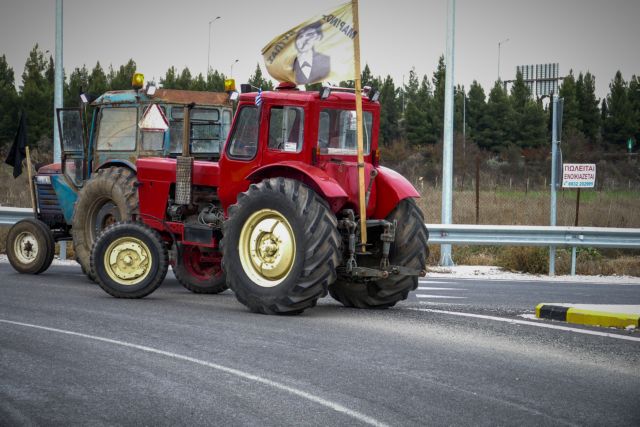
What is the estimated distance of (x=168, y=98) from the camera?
1647 cm

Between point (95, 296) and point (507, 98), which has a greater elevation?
point (507, 98)

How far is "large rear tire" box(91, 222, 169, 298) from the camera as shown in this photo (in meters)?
12.9

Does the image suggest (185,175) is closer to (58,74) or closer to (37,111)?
(58,74)

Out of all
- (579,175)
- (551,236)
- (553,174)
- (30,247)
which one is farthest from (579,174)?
(30,247)

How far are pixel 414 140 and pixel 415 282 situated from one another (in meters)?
67.5

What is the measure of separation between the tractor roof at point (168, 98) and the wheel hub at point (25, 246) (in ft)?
8.17

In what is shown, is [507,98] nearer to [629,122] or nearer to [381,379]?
[629,122]

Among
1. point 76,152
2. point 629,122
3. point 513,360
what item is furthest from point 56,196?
point 629,122

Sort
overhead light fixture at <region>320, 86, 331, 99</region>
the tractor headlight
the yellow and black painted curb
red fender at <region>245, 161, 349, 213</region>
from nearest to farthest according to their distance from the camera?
the yellow and black painted curb → red fender at <region>245, 161, 349, 213</region> → overhead light fixture at <region>320, 86, 331, 99</region> → the tractor headlight

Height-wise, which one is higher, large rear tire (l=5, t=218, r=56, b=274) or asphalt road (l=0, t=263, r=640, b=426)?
large rear tire (l=5, t=218, r=56, b=274)

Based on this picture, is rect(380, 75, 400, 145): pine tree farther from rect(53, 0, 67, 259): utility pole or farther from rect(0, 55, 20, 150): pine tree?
rect(53, 0, 67, 259): utility pole

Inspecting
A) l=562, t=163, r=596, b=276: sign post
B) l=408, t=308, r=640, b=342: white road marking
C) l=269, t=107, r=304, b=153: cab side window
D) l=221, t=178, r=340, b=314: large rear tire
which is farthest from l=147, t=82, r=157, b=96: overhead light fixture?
l=562, t=163, r=596, b=276: sign post

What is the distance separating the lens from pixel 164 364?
27.4 feet

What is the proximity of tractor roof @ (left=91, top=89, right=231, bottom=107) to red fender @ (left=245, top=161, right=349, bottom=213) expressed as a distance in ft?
15.6
